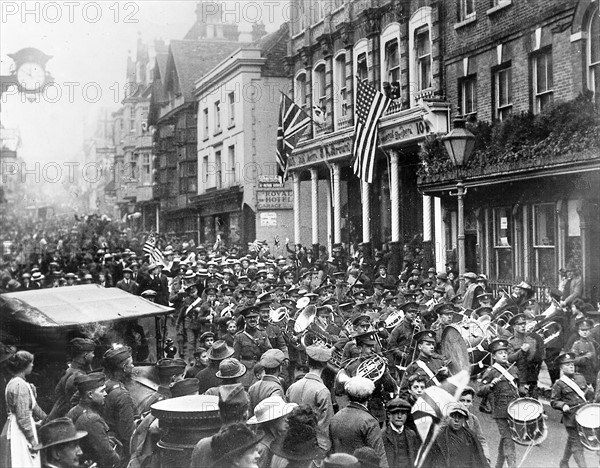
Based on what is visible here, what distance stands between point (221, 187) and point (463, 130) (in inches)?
1060

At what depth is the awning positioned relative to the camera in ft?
31.7

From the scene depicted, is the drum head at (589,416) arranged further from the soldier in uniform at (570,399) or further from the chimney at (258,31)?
the chimney at (258,31)

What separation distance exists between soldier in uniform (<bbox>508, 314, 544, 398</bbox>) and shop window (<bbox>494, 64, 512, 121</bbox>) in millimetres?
9034

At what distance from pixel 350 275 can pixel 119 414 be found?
13.7m

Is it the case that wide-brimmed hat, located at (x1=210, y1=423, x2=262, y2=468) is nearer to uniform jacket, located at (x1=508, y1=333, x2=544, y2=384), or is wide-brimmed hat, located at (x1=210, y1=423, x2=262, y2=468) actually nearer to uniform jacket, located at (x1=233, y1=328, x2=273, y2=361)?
uniform jacket, located at (x1=233, y1=328, x2=273, y2=361)

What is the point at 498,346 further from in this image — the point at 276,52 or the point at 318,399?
the point at 276,52

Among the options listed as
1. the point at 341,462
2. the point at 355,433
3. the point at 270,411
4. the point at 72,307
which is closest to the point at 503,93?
the point at 72,307

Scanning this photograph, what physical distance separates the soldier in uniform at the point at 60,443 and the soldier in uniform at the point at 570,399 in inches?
210

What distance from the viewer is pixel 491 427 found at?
1088cm

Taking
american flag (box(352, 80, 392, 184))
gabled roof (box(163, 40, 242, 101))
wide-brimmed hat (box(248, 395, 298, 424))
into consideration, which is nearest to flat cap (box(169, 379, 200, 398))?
wide-brimmed hat (box(248, 395, 298, 424))

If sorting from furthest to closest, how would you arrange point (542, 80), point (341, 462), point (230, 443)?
point (542, 80) < point (230, 443) < point (341, 462)

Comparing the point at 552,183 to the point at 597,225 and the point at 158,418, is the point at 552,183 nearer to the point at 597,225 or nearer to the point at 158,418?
the point at 597,225

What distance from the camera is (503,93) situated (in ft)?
63.9

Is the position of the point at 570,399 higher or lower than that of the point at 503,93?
lower
